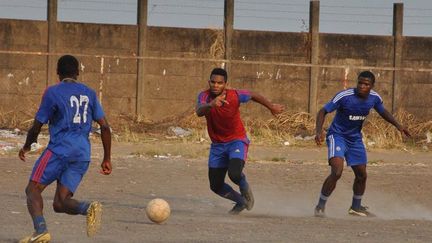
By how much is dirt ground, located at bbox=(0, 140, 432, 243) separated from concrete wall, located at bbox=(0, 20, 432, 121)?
2.78 m

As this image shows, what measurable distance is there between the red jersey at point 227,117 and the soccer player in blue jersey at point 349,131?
94 centimetres

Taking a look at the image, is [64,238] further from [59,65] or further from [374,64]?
[374,64]

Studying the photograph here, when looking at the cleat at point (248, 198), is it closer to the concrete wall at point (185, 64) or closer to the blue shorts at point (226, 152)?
the blue shorts at point (226, 152)

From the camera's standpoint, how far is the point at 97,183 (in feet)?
55.6

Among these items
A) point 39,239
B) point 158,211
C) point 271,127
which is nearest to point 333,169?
point 158,211

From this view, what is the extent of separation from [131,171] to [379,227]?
7.68m

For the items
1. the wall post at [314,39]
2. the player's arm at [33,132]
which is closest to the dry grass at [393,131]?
the wall post at [314,39]

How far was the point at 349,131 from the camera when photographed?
44.7ft

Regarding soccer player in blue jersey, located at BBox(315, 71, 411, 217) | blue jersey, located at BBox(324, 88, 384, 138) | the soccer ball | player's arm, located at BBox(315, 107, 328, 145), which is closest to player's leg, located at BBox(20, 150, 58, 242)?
the soccer ball

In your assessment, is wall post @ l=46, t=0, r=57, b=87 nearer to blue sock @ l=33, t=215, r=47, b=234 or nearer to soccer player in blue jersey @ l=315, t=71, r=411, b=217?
soccer player in blue jersey @ l=315, t=71, r=411, b=217

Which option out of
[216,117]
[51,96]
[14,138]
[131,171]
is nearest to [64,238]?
[51,96]

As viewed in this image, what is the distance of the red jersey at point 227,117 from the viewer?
13.1m

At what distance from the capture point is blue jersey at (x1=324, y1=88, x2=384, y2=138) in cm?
1341

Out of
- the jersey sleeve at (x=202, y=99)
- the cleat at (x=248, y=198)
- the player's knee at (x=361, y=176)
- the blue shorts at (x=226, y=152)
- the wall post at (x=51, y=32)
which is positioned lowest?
the cleat at (x=248, y=198)
